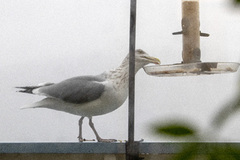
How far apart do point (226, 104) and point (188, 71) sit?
0.60 m

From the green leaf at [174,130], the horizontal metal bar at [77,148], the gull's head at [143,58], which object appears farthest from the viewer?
the gull's head at [143,58]

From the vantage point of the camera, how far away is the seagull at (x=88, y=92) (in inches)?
62.1

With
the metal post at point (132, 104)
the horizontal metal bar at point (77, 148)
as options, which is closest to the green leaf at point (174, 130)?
the metal post at point (132, 104)

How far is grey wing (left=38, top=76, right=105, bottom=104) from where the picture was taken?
158 cm

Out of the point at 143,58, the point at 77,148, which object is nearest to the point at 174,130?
Answer: the point at 77,148

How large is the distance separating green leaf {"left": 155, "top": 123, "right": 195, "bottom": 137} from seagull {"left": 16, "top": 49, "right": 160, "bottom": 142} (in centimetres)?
132

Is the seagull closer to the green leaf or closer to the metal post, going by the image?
the metal post

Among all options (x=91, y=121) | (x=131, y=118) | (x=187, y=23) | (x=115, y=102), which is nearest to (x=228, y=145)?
(x=131, y=118)

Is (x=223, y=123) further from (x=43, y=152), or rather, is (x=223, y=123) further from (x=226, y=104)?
(x=43, y=152)

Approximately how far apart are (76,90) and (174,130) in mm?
1370

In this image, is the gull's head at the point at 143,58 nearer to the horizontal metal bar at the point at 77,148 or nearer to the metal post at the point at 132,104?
the horizontal metal bar at the point at 77,148

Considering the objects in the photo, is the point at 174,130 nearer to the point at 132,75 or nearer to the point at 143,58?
the point at 132,75

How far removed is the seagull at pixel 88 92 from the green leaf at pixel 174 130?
52.2 inches

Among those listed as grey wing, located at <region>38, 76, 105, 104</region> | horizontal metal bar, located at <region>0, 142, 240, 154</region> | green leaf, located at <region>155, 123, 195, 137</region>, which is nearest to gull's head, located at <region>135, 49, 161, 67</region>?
grey wing, located at <region>38, 76, 105, 104</region>
